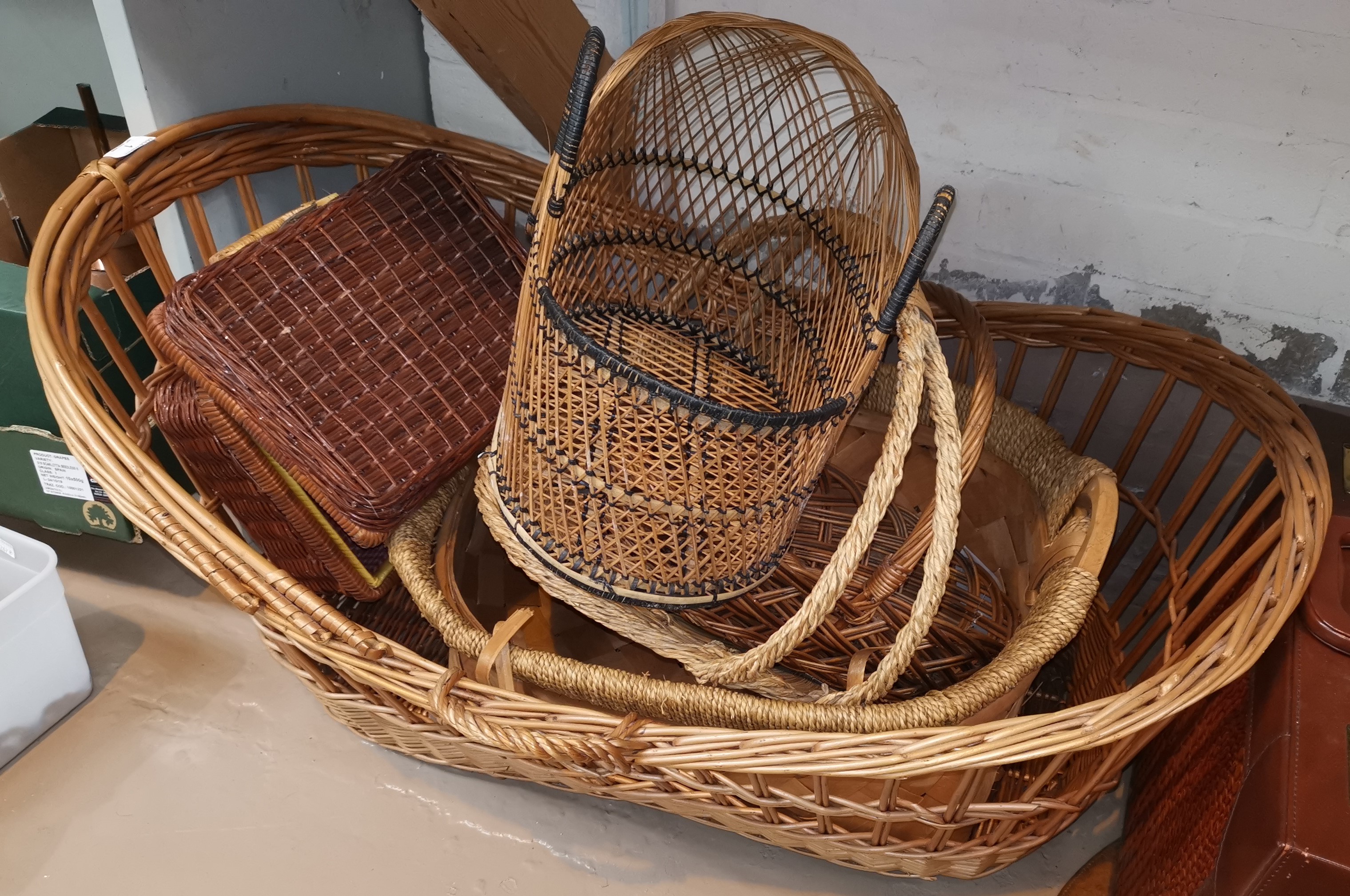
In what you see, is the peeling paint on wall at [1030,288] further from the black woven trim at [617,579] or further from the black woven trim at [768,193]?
the black woven trim at [617,579]

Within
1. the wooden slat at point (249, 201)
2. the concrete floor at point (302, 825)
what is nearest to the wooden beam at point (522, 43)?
the wooden slat at point (249, 201)

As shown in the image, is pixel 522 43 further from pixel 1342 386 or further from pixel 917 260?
pixel 1342 386

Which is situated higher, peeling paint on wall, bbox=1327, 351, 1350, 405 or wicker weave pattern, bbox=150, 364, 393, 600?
peeling paint on wall, bbox=1327, 351, 1350, 405

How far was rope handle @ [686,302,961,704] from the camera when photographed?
891 millimetres

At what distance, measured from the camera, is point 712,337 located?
1.25 meters

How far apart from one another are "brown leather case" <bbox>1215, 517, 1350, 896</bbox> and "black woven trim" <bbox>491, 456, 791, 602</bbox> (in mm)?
478

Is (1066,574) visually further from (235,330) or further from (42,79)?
(42,79)

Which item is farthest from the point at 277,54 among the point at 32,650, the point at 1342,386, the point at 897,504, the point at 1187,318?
the point at 1342,386

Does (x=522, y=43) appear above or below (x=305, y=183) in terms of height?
above

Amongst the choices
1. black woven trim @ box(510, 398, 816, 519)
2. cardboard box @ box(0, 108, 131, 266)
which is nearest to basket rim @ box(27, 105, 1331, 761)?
black woven trim @ box(510, 398, 816, 519)

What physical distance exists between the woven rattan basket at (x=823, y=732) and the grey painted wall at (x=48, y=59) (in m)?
0.70

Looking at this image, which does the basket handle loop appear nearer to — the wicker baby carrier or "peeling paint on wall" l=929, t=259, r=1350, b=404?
the wicker baby carrier

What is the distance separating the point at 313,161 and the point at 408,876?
942mm

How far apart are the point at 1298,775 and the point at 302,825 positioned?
1.03 meters
